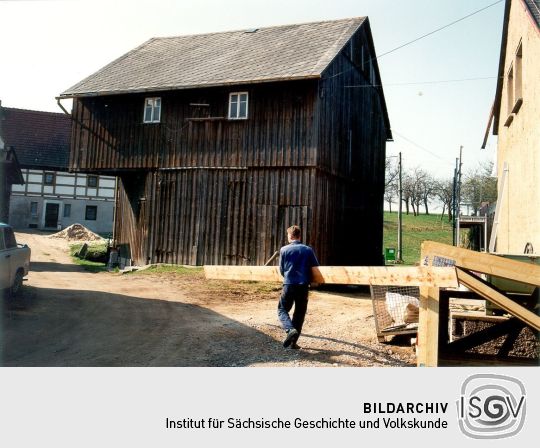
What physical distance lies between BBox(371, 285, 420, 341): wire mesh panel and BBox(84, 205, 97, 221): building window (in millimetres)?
33525

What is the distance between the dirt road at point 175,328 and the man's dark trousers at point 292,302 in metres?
0.42

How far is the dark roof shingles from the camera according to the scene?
3597 centimetres

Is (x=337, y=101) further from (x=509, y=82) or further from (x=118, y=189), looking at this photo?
(x=118, y=189)

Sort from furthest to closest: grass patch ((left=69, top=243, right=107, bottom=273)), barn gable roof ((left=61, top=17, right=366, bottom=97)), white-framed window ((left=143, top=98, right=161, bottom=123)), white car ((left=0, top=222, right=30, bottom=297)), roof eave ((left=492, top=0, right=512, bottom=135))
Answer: grass patch ((left=69, top=243, right=107, bottom=273))
white-framed window ((left=143, top=98, right=161, bottom=123))
barn gable roof ((left=61, top=17, right=366, bottom=97))
roof eave ((left=492, top=0, right=512, bottom=135))
white car ((left=0, top=222, right=30, bottom=297))

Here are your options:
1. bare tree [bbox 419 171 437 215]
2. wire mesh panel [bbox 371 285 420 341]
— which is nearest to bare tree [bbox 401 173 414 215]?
bare tree [bbox 419 171 437 215]

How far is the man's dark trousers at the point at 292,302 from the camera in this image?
675 cm

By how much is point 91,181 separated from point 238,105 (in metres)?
24.5

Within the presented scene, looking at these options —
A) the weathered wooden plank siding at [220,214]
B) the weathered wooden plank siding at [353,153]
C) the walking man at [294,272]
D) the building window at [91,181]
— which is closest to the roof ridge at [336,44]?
the weathered wooden plank siding at [353,153]

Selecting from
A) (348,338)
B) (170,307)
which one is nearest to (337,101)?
(170,307)

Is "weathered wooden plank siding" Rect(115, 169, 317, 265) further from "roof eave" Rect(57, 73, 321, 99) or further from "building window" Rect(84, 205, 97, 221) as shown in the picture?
"building window" Rect(84, 205, 97, 221)

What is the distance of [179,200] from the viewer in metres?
17.6

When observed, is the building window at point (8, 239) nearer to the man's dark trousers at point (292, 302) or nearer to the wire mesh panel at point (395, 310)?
the man's dark trousers at point (292, 302)
